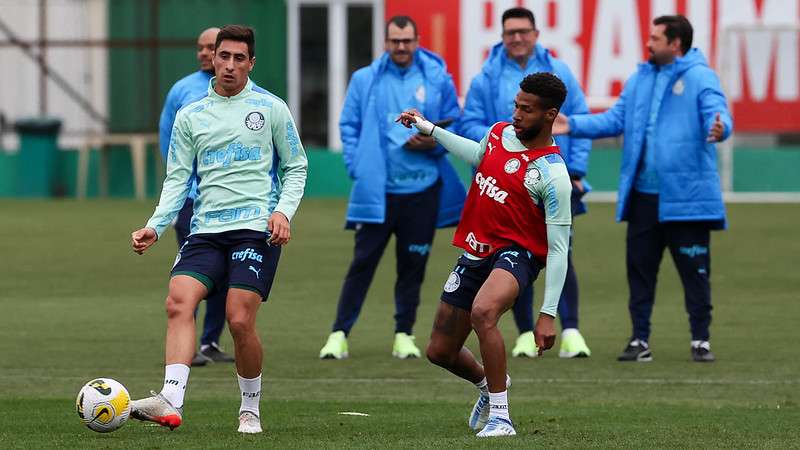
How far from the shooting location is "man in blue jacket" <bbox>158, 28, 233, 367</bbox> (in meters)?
10.4

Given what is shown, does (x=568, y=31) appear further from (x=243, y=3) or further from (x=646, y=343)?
(x=646, y=343)

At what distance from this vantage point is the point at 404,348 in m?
11.0

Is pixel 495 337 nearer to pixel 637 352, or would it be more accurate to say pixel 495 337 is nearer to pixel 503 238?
pixel 503 238

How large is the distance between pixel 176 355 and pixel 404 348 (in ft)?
12.1

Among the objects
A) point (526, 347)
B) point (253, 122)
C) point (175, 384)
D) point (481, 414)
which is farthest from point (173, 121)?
point (481, 414)

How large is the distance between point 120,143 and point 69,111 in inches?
57.3

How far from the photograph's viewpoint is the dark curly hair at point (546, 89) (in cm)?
765

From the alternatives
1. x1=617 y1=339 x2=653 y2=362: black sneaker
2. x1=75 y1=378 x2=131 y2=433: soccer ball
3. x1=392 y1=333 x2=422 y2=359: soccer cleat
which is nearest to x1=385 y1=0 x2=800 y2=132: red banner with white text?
x1=392 y1=333 x2=422 y2=359: soccer cleat

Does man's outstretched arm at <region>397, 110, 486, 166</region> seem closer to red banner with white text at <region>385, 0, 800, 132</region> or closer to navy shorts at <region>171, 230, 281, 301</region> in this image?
navy shorts at <region>171, 230, 281, 301</region>

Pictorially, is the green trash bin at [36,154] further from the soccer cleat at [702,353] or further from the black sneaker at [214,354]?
the soccer cleat at [702,353]

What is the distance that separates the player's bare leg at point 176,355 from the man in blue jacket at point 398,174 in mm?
3420

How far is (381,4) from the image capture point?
28.3 meters

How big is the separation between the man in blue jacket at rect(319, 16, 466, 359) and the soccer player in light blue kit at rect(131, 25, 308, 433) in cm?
304

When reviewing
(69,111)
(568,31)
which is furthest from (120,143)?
(568,31)
